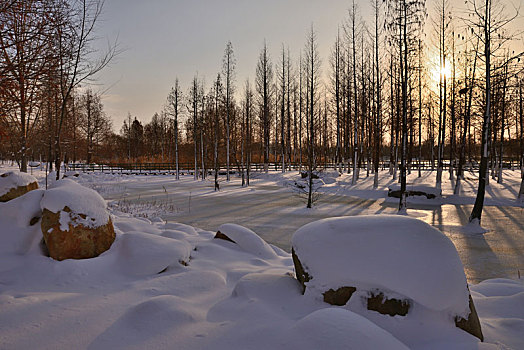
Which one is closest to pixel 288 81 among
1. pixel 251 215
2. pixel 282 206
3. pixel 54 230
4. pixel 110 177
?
pixel 110 177

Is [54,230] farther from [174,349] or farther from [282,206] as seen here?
[282,206]

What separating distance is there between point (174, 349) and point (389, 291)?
6.48ft

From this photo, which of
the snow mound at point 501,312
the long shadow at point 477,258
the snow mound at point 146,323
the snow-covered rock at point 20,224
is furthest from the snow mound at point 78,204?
the long shadow at point 477,258

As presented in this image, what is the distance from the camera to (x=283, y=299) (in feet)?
10.7

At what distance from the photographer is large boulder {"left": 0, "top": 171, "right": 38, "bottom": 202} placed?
551 cm

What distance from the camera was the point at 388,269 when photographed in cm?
288

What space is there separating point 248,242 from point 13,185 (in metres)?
4.53

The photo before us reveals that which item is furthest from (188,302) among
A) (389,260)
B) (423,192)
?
(423,192)

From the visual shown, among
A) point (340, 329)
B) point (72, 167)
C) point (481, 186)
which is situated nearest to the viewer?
point (340, 329)

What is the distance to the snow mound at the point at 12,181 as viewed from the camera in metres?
5.52

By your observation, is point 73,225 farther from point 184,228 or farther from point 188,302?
point 184,228

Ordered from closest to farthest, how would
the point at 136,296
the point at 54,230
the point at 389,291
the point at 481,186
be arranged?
the point at 389,291, the point at 136,296, the point at 54,230, the point at 481,186

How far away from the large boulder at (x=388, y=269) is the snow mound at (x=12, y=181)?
→ 5.59 m

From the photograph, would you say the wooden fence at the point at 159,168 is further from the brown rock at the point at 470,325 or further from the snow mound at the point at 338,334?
the snow mound at the point at 338,334
